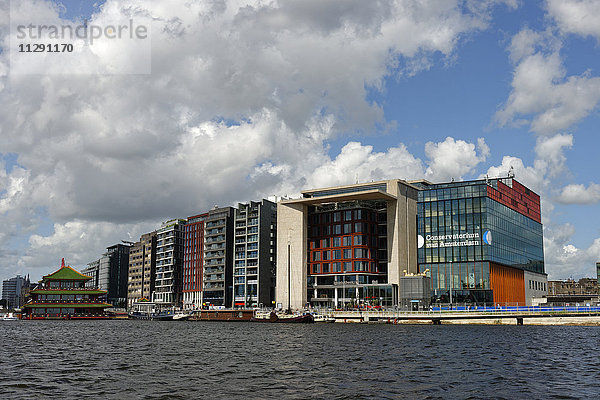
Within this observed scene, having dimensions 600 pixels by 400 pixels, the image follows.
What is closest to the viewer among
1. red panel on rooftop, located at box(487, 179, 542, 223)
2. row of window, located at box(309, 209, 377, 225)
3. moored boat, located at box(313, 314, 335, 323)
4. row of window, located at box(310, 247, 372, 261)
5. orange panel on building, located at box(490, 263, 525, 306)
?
moored boat, located at box(313, 314, 335, 323)

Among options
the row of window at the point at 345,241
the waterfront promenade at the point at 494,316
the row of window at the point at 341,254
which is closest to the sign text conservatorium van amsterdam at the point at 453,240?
the row of window at the point at 345,241

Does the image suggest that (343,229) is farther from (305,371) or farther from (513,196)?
(305,371)

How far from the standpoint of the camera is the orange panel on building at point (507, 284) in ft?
545

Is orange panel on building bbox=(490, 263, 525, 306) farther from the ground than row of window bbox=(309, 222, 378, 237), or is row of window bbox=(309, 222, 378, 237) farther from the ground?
row of window bbox=(309, 222, 378, 237)

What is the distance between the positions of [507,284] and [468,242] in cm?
2013

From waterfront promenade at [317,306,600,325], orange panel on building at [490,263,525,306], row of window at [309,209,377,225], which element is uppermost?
row of window at [309,209,377,225]

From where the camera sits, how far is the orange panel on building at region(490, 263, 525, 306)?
166 m

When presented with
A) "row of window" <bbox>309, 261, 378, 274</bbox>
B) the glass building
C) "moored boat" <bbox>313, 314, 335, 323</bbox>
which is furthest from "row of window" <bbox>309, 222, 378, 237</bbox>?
"moored boat" <bbox>313, 314, 335, 323</bbox>

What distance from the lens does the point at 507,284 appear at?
575 feet

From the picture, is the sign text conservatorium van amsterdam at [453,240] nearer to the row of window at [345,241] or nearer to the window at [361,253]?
the row of window at [345,241]

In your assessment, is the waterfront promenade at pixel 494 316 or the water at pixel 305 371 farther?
the waterfront promenade at pixel 494 316

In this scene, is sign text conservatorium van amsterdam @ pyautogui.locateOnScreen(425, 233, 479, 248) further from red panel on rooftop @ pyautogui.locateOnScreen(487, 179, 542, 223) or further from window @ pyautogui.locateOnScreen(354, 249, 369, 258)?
window @ pyautogui.locateOnScreen(354, 249, 369, 258)

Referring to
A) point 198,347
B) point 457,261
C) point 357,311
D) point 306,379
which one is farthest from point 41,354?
point 457,261

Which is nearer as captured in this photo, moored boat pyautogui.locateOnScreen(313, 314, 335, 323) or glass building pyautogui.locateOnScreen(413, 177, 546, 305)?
moored boat pyautogui.locateOnScreen(313, 314, 335, 323)
